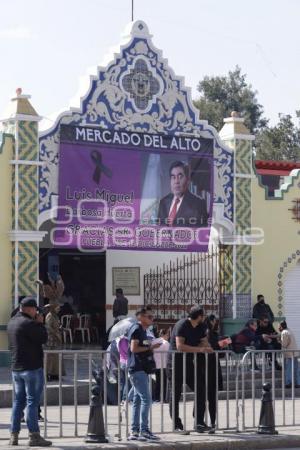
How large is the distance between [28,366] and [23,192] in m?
11.7

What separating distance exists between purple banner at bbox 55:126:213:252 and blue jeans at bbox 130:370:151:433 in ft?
35.8

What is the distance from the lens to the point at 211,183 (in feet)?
91.1

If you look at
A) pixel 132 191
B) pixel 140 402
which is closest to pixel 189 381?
pixel 140 402

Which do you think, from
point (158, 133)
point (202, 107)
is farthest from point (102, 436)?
point (202, 107)

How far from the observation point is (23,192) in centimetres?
2522

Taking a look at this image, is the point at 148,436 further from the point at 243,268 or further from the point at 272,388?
the point at 243,268

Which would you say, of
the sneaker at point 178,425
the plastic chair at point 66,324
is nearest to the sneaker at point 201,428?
the sneaker at point 178,425

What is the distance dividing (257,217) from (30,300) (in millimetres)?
15540

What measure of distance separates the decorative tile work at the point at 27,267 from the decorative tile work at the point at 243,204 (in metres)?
5.48

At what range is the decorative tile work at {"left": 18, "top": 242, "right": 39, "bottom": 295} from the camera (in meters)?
25.2

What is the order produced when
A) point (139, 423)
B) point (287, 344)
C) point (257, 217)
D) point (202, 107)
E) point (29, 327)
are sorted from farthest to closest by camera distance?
point (202, 107) → point (257, 217) → point (287, 344) → point (139, 423) → point (29, 327)

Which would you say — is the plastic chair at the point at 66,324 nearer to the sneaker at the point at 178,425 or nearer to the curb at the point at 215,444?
the sneaker at the point at 178,425

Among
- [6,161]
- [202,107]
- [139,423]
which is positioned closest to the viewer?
[139,423]

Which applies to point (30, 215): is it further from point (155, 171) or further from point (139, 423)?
point (139, 423)
